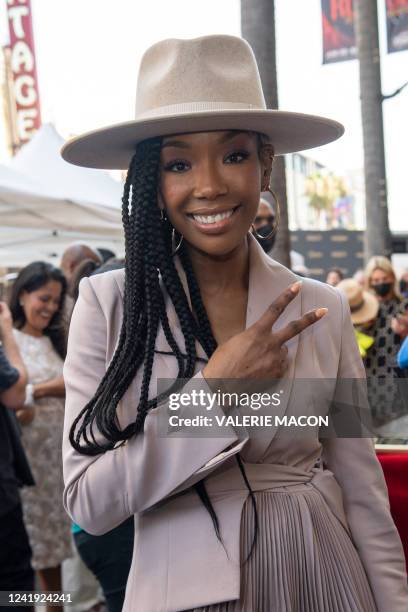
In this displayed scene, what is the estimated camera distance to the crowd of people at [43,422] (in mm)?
3715

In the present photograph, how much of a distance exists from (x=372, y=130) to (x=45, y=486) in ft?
32.7

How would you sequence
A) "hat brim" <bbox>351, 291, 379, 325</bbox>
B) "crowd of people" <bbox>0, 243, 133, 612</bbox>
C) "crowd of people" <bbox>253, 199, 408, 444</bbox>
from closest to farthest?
"crowd of people" <bbox>253, 199, 408, 444</bbox>, "crowd of people" <bbox>0, 243, 133, 612</bbox>, "hat brim" <bbox>351, 291, 379, 325</bbox>

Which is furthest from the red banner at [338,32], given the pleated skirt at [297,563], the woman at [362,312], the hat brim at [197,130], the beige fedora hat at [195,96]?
the pleated skirt at [297,563]

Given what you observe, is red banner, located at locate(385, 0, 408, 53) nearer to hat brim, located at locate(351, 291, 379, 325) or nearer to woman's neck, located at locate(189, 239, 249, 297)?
hat brim, located at locate(351, 291, 379, 325)

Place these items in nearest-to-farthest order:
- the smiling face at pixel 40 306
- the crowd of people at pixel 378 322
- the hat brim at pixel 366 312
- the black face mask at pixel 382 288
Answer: the crowd of people at pixel 378 322 → the smiling face at pixel 40 306 → the hat brim at pixel 366 312 → the black face mask at pixel 382 288

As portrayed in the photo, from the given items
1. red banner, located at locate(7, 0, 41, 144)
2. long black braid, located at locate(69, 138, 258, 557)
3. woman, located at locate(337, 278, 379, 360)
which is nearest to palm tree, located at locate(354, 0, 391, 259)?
woman, located at locate(337, 278, 379, 360)

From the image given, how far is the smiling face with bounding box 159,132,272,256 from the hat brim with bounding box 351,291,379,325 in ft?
16.6

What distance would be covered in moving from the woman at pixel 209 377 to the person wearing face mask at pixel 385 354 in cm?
118

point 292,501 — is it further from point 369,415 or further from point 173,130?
point 173,130

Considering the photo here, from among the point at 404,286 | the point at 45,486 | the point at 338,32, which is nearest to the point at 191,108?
the point at 45,486

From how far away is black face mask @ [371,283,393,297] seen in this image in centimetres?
818

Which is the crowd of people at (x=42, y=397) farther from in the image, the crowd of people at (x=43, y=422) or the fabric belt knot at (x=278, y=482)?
the fabric belt knot at (x=278, y=482)

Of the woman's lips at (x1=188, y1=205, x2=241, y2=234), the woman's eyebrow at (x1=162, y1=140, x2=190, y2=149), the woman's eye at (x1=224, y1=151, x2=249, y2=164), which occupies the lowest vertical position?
the woman's lips at (x1=188, y1=205, x2=241, y2=234)

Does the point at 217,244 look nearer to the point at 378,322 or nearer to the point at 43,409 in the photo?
the point at 43,409
